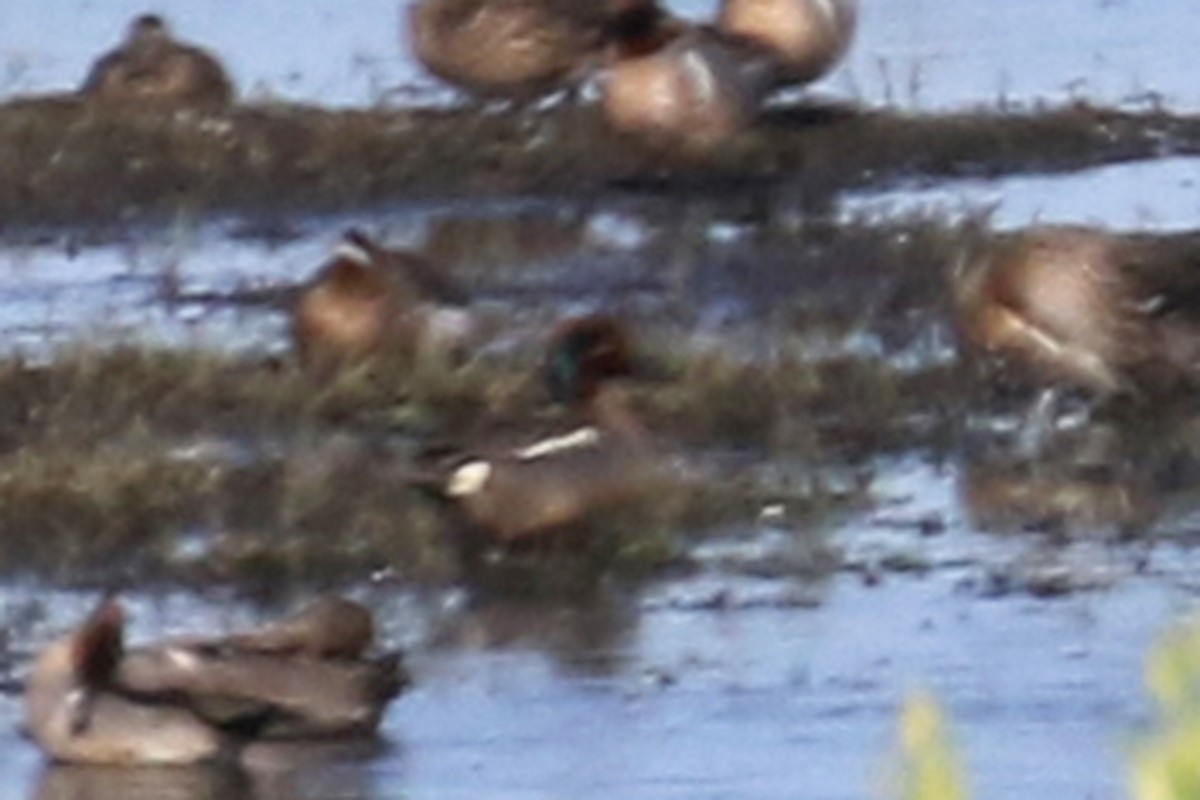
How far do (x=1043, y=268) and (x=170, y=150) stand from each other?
620 centimetres

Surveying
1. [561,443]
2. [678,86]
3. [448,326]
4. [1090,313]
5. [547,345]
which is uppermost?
[678,86]

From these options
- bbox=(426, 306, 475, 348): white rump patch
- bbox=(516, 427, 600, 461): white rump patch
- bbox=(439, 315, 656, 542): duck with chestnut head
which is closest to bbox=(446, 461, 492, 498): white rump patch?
bbox=(439, 315, 656, 542): duck with chestnut head

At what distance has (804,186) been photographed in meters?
17.2

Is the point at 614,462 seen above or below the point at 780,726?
above

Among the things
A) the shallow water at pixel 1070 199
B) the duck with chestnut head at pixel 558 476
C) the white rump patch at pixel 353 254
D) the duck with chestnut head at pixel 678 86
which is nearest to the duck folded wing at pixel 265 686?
the duck with chestnut head at pixel 558 476

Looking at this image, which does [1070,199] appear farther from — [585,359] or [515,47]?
[585,359]

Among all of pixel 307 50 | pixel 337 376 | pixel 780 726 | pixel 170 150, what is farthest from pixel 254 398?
pixel 307 50

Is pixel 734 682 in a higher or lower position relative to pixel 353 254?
lower

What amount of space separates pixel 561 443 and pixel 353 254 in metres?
2.99

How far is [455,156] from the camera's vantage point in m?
17.8

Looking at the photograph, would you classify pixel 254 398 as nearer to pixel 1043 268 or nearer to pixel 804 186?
pixel 1043 268

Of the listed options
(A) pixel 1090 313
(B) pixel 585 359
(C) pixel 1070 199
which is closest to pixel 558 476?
(B) pixel 585 359

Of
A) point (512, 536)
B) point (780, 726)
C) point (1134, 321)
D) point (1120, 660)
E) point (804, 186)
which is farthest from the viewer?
point (804, 186)

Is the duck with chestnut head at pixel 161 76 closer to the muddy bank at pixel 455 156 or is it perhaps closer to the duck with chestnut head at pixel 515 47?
the muddy bank at pixel 455 156
